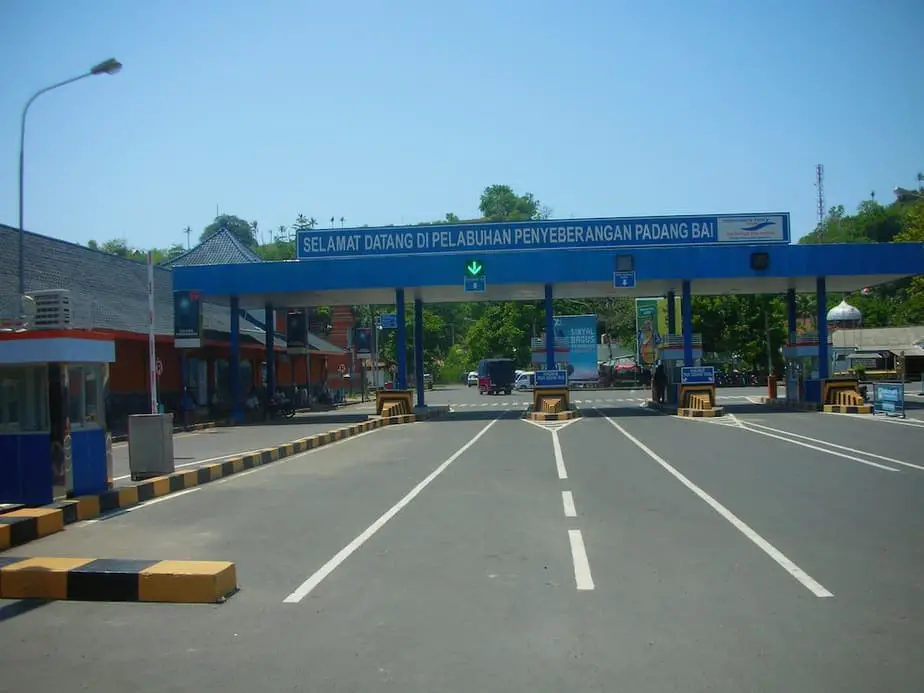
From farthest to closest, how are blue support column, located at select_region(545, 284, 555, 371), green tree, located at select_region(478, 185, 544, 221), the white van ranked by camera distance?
green tree, located at select_region(478, 185, 544, 221) < the white van < blue support column, located at select_region(545, 284, 555, 371)

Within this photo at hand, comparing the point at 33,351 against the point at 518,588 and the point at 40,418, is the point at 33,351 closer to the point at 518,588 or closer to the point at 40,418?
the point at 40,418

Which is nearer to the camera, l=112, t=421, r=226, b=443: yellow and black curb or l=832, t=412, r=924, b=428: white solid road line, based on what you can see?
l=832, t=412, r=924, b=428: white solid road line

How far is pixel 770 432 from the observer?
21.2 m

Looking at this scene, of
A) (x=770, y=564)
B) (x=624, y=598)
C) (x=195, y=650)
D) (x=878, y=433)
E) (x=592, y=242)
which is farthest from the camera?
(x=592, y=242)

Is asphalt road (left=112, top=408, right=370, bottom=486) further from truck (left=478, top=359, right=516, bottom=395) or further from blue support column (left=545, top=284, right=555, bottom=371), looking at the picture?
truck (left=478, top=359, right=516, bottom=395)

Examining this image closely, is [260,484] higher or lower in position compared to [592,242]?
lower

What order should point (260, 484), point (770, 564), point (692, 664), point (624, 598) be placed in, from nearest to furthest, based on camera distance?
point (692, 664) → point (624, 598) → point (770, 564) → point (260, 484)

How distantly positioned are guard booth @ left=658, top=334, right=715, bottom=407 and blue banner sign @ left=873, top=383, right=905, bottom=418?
654 centimetres

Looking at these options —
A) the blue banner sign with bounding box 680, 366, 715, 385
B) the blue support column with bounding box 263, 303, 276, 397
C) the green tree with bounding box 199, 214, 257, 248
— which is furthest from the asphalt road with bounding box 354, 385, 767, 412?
the green tree with bounding box 199, 214, 257, 248

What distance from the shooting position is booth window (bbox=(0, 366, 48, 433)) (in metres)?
10.5

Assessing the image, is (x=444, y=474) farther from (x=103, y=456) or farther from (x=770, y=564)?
(x=770, y=564)

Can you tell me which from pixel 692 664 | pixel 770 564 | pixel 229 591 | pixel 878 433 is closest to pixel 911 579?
pixel 770 564

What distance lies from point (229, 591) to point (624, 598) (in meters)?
3.14

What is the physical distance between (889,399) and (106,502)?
23171 mm
